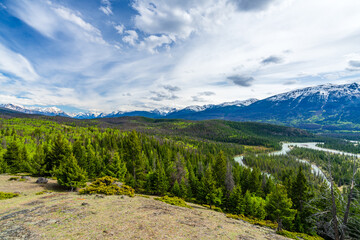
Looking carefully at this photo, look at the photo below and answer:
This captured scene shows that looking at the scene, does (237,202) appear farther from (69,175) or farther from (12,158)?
(12,158)

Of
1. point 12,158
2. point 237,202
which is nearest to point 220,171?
point 237,202

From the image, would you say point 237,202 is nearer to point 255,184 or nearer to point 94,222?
point 255,184

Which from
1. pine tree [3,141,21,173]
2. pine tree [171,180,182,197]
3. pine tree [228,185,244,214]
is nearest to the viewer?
pine tree [228,185,244,214]

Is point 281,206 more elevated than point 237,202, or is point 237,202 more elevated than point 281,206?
point 281,206

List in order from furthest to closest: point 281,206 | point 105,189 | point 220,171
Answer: point 220,171 < point 281,206 < point 105,189

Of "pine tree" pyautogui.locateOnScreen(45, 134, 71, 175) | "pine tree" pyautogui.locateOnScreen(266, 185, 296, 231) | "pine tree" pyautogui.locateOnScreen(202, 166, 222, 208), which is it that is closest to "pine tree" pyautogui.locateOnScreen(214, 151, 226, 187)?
"pine tree" pyautogui.locateOnScreen(202, 166, 222, 208)

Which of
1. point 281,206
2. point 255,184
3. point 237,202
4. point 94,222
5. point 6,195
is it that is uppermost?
point 94,222

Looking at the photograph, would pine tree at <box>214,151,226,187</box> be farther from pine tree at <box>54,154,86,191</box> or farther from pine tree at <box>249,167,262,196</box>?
pine tree at <box>54,154,86,191</box>

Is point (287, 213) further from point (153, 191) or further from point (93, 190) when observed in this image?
point (93, 190)

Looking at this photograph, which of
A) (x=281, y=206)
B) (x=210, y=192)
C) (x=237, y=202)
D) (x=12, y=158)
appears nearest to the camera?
(x=281, y=206)

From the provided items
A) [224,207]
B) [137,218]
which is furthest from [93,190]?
[224,207]

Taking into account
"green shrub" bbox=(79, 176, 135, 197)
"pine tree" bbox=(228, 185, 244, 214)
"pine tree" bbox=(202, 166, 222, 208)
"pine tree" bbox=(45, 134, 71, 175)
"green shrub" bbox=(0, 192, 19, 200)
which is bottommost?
"pine tree" bbox=(228, 185, 244, 214)

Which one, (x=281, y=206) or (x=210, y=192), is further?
(x=210, y=192)

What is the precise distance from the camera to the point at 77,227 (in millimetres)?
19062
